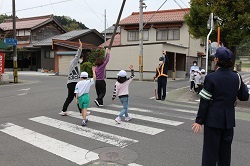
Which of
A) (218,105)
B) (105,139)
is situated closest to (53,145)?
(105,139)

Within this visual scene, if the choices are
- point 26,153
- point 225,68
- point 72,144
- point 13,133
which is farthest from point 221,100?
point 13,133

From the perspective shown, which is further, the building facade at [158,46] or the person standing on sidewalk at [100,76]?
the building facade at [158,46]

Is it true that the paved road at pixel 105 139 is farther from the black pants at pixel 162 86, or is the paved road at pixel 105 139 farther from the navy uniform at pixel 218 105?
the black pants at pixel 162 86

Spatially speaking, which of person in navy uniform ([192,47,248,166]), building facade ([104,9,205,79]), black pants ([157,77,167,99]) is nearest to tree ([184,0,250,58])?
black pants ([157,77,167,99])

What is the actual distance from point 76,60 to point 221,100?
5.25m

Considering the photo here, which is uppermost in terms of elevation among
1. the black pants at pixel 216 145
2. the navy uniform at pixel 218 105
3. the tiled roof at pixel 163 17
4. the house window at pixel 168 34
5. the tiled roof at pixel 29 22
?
the tiled roof at pixel 29 22

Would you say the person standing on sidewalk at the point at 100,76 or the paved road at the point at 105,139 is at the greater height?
the person standing on sidewalk at the point at 100,76

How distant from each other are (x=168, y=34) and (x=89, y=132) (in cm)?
2363

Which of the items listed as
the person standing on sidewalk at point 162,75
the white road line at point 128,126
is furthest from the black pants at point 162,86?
A: the white road line at point 128,126

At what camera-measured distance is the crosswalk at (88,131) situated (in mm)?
4883

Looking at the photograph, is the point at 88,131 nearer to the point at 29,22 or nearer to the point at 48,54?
the point at 48,54

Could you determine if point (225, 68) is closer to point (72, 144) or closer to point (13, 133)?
point (72, 144)

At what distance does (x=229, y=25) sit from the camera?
505 inches

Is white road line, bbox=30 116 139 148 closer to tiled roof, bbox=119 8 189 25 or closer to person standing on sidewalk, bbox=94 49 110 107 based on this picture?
person standing on sidewalk, bbox=94 49 110 107
